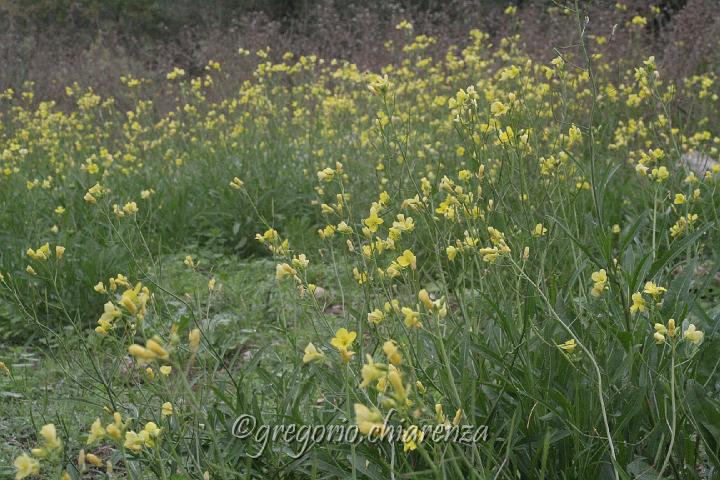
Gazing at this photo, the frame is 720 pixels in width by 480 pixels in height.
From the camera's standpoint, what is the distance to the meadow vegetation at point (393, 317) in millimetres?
1566

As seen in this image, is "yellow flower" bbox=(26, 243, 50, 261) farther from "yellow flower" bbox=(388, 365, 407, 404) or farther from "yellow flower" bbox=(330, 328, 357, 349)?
"yellow flower" bbox=(388, 365, 407, 404)

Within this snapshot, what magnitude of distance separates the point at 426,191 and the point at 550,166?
1.50ft

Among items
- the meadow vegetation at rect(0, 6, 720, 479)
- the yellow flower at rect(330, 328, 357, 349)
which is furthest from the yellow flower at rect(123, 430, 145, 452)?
the yellow flower at rect(330, 328, 357, 349)

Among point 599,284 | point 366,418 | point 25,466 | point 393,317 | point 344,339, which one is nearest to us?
point 366,418

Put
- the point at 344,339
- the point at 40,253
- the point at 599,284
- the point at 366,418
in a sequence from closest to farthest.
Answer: the point at 366,418 → the point at 344,339 → the point at 599,284 → the point at 40,253

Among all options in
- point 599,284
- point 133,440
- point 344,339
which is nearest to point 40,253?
point 133,440

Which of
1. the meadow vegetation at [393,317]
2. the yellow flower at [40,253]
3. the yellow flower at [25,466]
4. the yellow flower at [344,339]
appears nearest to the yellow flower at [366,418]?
the meadow vegetation at [393,317]

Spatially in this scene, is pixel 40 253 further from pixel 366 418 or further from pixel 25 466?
pixel 366 418

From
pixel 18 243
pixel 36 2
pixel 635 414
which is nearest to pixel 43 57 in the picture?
pixel 36 2

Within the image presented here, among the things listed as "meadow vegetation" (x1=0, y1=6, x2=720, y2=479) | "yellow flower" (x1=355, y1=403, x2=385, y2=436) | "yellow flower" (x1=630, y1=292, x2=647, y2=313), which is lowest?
"meadow vegetation" (x1=0, y1=6, x2=720, y2=479)

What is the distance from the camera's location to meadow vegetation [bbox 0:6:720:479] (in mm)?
1566

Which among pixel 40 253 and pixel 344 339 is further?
pixel 40 253

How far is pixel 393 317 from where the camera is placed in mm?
1828

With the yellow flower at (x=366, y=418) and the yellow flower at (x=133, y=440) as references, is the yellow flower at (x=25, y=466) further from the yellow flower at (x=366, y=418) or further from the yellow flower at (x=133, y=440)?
the yellow flower at (x=366, y=418)
